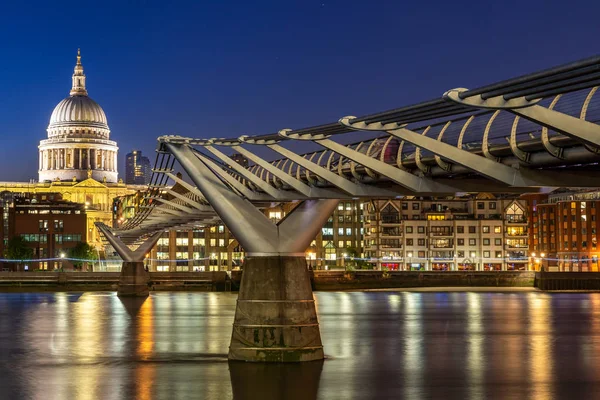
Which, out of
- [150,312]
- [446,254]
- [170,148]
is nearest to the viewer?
[170,148]

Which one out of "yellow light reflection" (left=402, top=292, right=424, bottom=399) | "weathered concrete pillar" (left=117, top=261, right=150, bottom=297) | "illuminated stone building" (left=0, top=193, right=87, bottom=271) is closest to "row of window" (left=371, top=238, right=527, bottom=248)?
"weathered concrete pillar" (left=117, top=261, right=150, bottom=297)

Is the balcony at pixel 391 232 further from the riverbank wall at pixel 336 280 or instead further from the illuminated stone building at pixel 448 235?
the riverbank wall at pixel 336 280

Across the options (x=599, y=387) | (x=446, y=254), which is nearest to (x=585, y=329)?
(x=599, y=387)

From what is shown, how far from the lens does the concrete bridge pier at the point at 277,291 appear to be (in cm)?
3616

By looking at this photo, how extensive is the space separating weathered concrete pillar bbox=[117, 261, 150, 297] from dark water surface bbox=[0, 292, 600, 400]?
2002cm

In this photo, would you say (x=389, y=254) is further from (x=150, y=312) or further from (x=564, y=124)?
(x=564, y=124)

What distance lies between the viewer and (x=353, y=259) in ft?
510

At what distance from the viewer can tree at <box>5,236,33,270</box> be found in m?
161

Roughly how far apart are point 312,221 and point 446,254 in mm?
116036

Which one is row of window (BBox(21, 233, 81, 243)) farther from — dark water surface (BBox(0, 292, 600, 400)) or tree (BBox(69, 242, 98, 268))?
dark water surface (BBox(0, 292, 600, 400))

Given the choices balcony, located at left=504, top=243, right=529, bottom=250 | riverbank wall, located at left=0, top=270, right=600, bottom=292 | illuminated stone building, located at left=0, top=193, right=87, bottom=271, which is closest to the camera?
riverbank wall, located at left=0, top=270, right=600, bottom=292

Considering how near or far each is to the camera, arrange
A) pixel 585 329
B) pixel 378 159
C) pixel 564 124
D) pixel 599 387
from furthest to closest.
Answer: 1. pixel 585 329
2. pixel 599 387
3. pixel 378 159
4. pixel 564 124

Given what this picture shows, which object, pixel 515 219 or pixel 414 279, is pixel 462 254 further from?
pixel 414 279

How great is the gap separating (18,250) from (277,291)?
432ft
